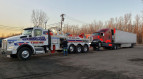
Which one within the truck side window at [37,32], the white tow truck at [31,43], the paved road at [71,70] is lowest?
the paved road at [71,70]

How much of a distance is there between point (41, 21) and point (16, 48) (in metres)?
29.4

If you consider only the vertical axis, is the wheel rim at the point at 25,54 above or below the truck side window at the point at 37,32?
below

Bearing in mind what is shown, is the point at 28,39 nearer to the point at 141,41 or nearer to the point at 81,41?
the point at 81,41

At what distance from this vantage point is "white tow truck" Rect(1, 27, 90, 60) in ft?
30.1

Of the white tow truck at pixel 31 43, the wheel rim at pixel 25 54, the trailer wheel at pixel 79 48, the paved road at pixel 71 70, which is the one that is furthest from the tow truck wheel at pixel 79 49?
the wheel rim at pixel 25 54

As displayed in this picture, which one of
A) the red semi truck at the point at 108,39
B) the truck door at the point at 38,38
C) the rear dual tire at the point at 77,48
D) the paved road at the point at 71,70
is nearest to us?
the paved road at the point at 71,70

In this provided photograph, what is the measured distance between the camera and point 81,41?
1553 cm

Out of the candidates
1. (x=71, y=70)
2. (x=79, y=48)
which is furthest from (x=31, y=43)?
(x=79, y=48)

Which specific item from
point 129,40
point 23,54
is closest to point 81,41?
point 23,54

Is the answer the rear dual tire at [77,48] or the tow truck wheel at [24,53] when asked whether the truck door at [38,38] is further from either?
the rear dual tire at [77,48]

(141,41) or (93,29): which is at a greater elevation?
(93,29)

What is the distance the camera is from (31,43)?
33.4 ft

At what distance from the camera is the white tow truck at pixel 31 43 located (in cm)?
917

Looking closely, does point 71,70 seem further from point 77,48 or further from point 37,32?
point 77,48
